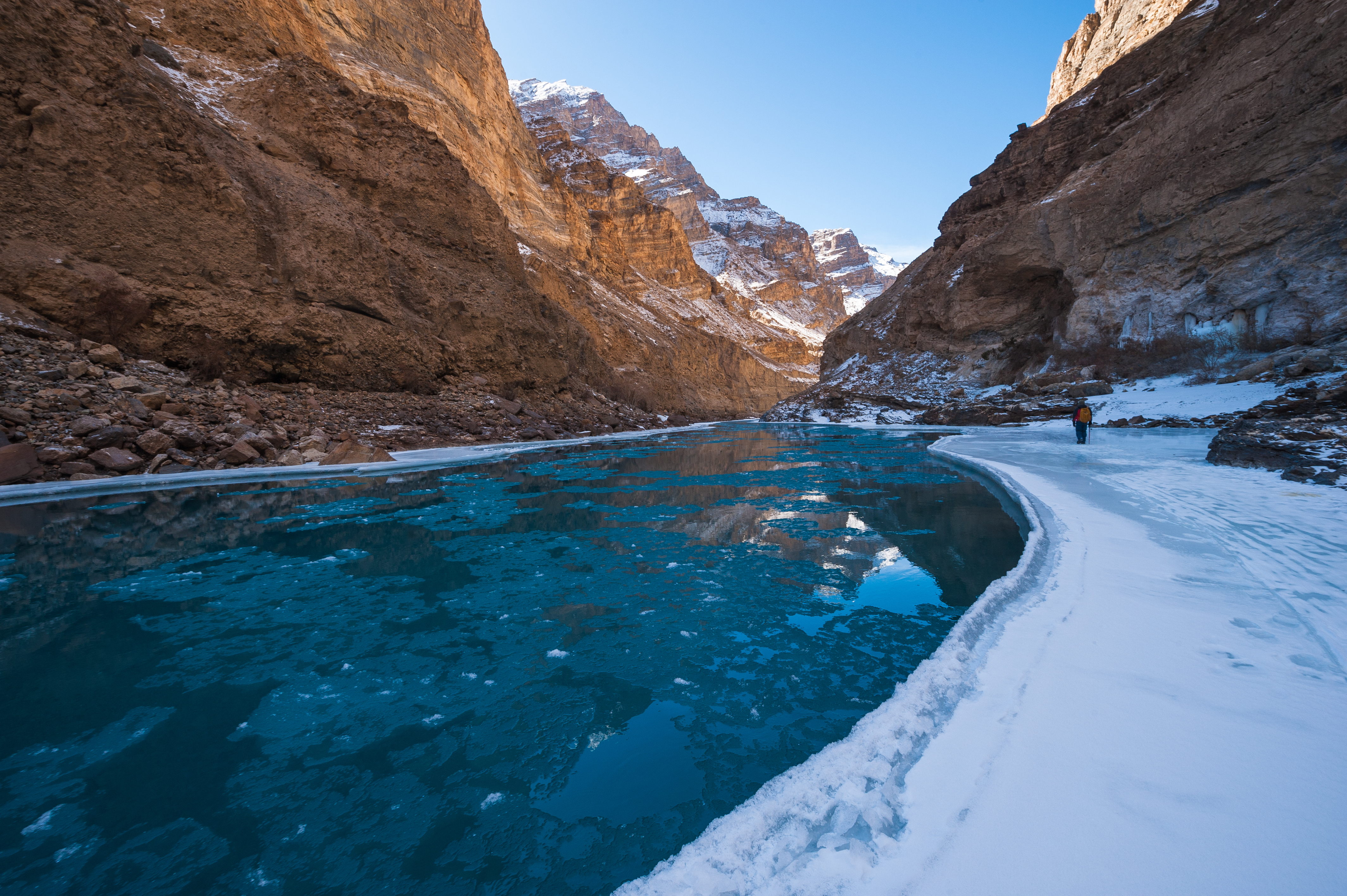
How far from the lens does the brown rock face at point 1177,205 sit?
57.6 ft

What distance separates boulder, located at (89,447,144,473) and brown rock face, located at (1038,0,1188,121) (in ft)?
151

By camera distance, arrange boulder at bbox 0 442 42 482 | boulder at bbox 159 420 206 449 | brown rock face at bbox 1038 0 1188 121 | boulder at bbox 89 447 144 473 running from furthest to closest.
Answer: brown rock face at bbox 1038 0 1188 121, boulder at bbox 159 420 206 449, boulder at bbox 89 447 144 473, boulder at bbox 0 442 42 482

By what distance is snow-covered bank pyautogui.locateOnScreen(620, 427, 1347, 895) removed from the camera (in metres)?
1.33

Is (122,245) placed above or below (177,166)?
below

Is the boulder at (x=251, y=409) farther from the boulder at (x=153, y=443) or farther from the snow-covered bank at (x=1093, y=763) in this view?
the snow-covered bank at (x=1093, y=763)

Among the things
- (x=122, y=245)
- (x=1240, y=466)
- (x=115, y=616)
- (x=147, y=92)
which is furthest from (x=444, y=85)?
(x=1240, y=466)

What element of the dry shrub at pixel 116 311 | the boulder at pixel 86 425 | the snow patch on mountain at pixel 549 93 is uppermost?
the snow patch on mountain at pixel 549 93

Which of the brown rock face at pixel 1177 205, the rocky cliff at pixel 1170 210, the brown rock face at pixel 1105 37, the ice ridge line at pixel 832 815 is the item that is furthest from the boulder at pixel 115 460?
the brown rock face at pixel 1105 37

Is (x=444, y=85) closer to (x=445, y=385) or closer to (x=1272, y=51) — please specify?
(x=445, y=385)

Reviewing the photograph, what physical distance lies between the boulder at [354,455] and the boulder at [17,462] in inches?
155

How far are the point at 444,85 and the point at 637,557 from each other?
42.2m

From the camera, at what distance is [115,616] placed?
3711 millimetres

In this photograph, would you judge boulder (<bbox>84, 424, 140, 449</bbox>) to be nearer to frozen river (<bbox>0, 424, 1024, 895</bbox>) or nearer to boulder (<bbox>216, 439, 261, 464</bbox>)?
boulder (<bbox>216, 439, 261, 464</bbox>)

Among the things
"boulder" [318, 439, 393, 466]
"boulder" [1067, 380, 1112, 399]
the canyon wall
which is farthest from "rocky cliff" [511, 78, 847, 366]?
"boulder" [318, 439, 393, 466]
